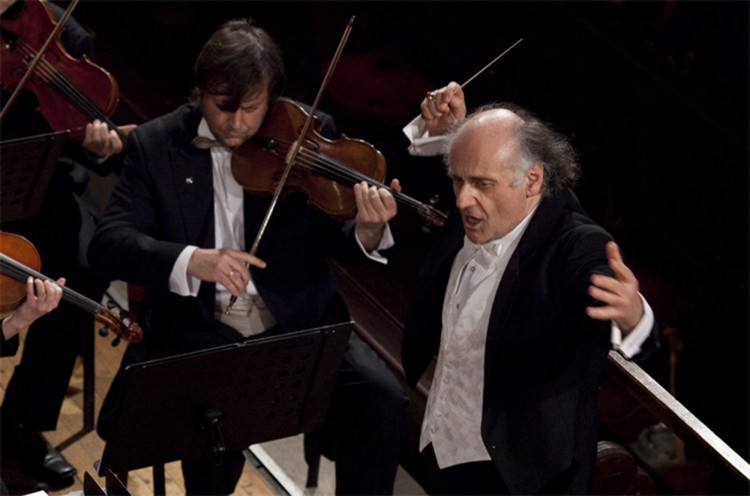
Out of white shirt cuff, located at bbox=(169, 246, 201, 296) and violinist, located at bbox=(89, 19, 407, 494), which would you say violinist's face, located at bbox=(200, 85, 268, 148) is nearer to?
violinist, located at bbox=(89, 19, 407, 494)

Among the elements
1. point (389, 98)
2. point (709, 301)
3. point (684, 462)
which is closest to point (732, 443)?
point (684, 462)

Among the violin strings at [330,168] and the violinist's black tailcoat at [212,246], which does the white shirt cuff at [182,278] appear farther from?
the violin strings at [330,168]

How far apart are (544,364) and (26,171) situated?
169 centimetres

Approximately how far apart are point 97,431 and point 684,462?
2.56 m

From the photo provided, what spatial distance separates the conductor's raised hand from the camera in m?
2.47

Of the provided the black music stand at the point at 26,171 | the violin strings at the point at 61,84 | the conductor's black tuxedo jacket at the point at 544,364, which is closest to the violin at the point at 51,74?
the violin strings at the point at 61,84

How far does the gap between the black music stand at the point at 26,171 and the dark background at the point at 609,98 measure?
1.37m

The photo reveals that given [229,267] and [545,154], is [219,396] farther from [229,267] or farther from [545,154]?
[545,154]

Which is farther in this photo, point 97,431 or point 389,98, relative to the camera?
point 389,98

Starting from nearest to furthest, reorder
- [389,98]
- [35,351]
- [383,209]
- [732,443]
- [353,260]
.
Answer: [383,209]
[353,260]
[35,351]
[732,443]
[389,98]

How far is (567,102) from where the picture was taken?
5.61 metres

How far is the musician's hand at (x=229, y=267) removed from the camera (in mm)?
3281

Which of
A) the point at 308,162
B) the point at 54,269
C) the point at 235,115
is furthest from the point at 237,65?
the point at 54,269

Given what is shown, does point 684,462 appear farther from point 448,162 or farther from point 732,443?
point 448,162
